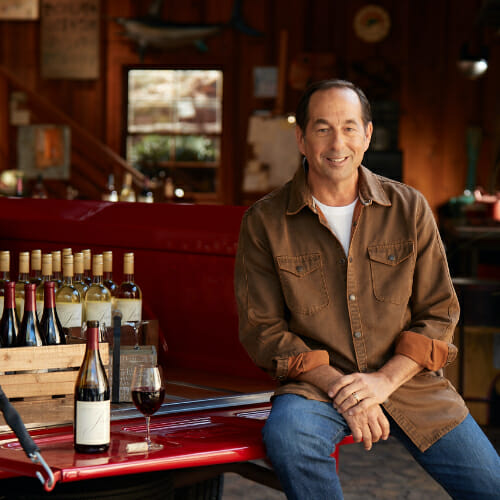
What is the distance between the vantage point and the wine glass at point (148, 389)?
6.69 ft

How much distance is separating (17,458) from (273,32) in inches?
296

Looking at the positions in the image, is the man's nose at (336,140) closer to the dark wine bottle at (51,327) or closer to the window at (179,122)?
the dark wine bottle at (51,327)

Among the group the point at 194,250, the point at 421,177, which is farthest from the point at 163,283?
the point at 421,177

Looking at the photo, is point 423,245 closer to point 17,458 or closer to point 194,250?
point 194,250

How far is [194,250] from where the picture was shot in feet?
9.95

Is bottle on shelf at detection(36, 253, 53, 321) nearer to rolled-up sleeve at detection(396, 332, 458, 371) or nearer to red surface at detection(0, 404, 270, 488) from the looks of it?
red surface at detection(0, 404, 270, 488)

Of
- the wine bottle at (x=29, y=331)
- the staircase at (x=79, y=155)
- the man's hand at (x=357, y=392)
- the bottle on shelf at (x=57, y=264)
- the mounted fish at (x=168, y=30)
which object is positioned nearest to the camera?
the man's hand at (x=357, y=392)

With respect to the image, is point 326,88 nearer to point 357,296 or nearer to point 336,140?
point 336,140

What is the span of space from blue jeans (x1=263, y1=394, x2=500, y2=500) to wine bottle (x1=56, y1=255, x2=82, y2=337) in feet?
2.50

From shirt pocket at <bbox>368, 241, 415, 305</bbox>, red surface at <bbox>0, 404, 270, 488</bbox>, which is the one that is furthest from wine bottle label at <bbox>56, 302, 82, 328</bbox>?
shirt pocket at <bbox>368, 241, 415, 305</bbox>

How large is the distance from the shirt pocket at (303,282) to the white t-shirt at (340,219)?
9 centimetres

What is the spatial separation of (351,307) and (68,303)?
92 cm

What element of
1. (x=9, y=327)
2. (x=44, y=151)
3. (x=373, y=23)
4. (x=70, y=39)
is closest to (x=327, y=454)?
(x=9, y=327)

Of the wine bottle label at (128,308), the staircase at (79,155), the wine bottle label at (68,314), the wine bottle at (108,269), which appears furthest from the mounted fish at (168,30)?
the wine bottle label at (68,314)
